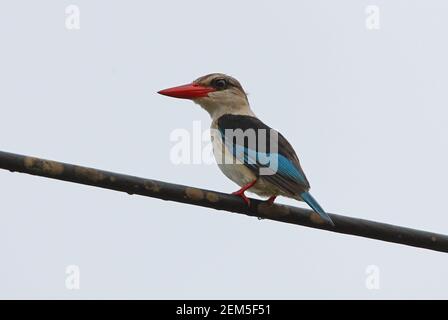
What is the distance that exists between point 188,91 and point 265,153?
3.82 ft

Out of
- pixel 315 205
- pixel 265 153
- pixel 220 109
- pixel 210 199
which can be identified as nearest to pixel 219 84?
pixel 220 109

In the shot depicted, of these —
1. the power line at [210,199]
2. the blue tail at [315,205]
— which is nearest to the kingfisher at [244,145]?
the blue tail at [315,205]

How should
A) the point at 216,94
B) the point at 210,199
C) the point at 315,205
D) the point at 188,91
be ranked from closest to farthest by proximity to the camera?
the point at 210,199 → the point at 315,205 → the point at 188,91 → the point at 216,94

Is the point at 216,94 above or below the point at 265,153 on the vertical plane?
above

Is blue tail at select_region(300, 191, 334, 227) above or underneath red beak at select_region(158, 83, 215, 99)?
underneath

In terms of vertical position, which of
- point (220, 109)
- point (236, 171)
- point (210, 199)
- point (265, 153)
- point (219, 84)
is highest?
point (219, 84)

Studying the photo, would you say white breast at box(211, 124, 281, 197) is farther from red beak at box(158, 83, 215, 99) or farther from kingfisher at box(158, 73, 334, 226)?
red beak at box(158, 83, 215, 99)

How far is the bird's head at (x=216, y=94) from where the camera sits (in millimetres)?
6629

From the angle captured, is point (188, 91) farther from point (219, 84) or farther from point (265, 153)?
point (265, 153)

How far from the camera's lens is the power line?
3582 mm

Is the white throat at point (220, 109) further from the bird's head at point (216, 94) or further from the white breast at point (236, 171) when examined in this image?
the white breast at point (236, 171)

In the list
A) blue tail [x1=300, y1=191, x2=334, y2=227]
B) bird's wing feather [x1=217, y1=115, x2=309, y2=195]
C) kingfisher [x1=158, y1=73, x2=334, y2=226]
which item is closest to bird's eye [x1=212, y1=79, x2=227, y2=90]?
kingfisher [x1=158, y1=73, x2=334, y2=226]

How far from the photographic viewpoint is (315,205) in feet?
15.5

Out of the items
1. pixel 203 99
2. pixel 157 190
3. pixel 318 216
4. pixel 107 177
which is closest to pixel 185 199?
pixel 157 190
